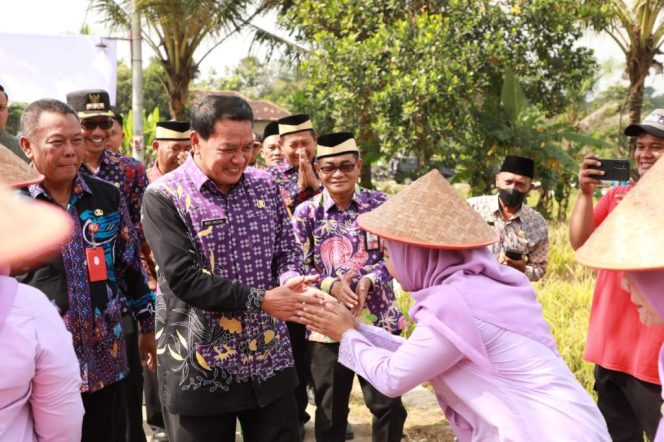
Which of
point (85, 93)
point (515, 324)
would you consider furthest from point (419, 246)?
point (85, 93)

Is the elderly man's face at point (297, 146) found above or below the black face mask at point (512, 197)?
above

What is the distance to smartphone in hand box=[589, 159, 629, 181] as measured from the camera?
3801 mm

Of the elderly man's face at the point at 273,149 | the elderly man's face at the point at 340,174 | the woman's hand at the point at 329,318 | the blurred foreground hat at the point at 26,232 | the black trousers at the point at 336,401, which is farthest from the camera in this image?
the elderly man's face at the point at 273,149

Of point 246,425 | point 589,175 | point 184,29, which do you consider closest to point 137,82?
point 184,29

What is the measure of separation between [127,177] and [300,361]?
72.3 inches

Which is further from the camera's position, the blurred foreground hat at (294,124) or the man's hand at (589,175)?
the blurred foreground hat at (294,124)

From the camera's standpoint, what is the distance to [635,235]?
1.86 meters

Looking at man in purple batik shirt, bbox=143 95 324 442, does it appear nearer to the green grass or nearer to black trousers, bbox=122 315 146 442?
black trousers, bbox=122 315 146 442

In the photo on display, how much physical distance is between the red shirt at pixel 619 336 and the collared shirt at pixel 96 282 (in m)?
2.42

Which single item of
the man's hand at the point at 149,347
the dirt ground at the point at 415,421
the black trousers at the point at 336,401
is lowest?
the dirt ground at the point at 415,421

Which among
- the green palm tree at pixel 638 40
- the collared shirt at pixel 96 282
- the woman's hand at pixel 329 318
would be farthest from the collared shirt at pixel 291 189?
the green palm tree at pixel 638 40

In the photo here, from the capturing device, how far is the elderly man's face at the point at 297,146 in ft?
18.3

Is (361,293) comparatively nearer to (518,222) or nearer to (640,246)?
(518,222)

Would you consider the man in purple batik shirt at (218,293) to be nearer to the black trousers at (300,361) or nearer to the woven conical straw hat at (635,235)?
the woven conical straw hat at (635,235)
